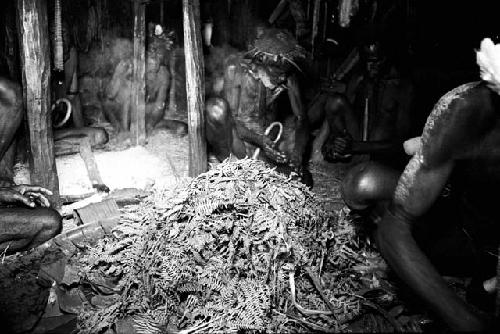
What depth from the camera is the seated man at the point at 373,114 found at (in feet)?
18.7

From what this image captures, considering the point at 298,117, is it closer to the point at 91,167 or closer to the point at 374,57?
the point at 374,57

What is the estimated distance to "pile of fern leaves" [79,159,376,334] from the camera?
→ 2.81m

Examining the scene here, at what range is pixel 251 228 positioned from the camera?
3041 millimetres

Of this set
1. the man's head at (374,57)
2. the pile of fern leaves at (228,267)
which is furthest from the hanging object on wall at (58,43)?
the man's head at (374,57)

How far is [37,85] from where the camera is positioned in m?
4.18

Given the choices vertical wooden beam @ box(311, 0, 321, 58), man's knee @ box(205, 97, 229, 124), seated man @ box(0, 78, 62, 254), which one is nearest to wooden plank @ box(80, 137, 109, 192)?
seated man @ box(0, 78, 62, 254)

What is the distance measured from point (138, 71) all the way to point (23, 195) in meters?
4.39

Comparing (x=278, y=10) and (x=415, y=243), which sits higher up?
(x=278, y=10)

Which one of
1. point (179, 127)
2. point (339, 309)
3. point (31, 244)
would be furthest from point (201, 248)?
point (179, 127)

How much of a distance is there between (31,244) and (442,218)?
4.32 meters

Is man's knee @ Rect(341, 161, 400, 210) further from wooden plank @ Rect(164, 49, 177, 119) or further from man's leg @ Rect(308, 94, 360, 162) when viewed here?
wooden plank @ Rect(164, 49, 177, 119)

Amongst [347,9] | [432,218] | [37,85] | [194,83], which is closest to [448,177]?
[432,218]

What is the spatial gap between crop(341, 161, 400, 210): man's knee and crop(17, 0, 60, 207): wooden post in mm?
3569

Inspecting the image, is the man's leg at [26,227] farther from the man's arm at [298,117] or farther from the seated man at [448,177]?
the man's arm at [298,117]
